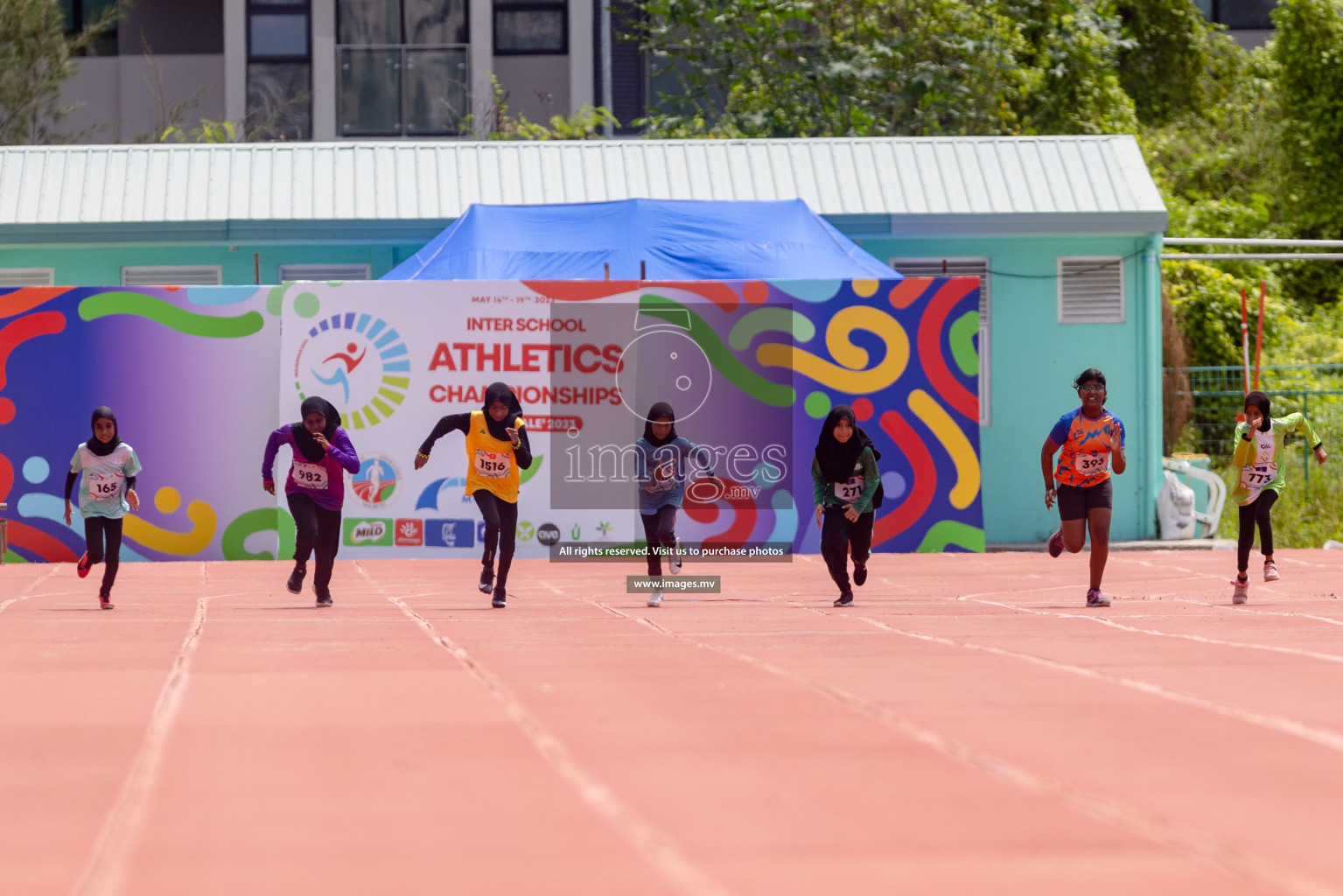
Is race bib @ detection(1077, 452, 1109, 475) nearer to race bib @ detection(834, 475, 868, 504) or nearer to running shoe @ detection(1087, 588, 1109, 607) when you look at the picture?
running shoe @ detection(1087, 588, 1109, 607)

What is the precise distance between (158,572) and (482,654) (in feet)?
27.0

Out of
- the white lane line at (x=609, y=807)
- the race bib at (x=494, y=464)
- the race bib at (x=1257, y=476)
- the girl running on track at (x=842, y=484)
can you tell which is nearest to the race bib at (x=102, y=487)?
the race bib at (x=494, y=464)

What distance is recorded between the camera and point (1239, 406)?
2567 cm

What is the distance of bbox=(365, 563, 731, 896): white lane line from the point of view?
16.8 ft

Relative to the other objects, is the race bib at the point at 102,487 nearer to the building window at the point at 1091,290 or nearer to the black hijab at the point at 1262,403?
the black hijab at the point at 1262,403

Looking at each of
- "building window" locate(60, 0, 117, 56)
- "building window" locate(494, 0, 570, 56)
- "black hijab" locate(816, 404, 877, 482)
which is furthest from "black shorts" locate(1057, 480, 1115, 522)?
"building window" locate(60, 0, 117, 56)

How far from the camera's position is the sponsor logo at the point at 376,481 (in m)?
18.5

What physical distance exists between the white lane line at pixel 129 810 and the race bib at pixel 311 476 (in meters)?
4.46

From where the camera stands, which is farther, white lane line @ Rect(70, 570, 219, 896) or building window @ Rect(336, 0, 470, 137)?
building window @ Rect(336, 0, 470, 137)

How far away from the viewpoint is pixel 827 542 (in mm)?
13742

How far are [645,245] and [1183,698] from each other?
11866mm

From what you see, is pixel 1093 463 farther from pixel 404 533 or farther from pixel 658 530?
pixel 404 533

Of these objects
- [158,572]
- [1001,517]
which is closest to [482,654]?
[158,572]

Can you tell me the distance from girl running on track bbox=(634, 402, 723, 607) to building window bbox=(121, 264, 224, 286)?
9424 mm
